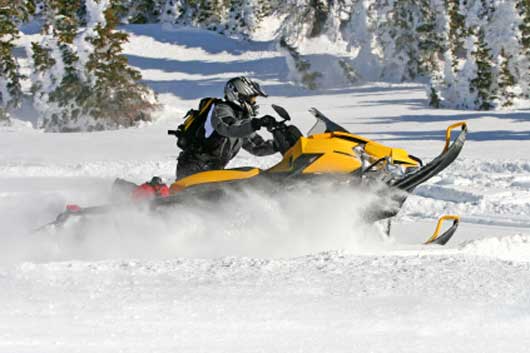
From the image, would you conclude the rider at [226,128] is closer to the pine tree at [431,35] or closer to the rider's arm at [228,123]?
the rider's arm at [228,123]

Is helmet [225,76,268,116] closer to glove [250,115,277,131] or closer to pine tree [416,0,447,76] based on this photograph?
glove [250,115,277,131]

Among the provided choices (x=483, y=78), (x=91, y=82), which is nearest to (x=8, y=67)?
(x=91, y=82)

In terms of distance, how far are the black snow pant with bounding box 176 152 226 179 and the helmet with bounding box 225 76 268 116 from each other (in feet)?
1.87

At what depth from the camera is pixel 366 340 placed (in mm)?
4648

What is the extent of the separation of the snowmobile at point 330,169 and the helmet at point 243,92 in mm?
321

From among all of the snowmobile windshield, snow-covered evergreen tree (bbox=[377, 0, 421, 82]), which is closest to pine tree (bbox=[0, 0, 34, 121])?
snow-covered evergreen tree (bbox=[377, 0, 421, 82])

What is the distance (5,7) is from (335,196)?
2592cm

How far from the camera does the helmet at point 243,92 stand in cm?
780

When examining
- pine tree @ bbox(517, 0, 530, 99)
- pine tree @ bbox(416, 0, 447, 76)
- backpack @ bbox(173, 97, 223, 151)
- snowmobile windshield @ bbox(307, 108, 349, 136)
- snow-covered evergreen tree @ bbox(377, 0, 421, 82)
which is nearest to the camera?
snowmobile windshield @ bbox(307, 108, 349, 136)

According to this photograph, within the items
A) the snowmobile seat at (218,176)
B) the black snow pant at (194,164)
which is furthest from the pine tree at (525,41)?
the snowmobile seat at (218,176)

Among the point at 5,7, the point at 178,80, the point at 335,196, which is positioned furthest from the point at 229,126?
the point at 178,80

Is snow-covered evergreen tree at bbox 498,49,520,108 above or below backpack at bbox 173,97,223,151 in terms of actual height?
below

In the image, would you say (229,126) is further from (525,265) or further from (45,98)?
(45,98)

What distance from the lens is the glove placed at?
7383 millimetres
